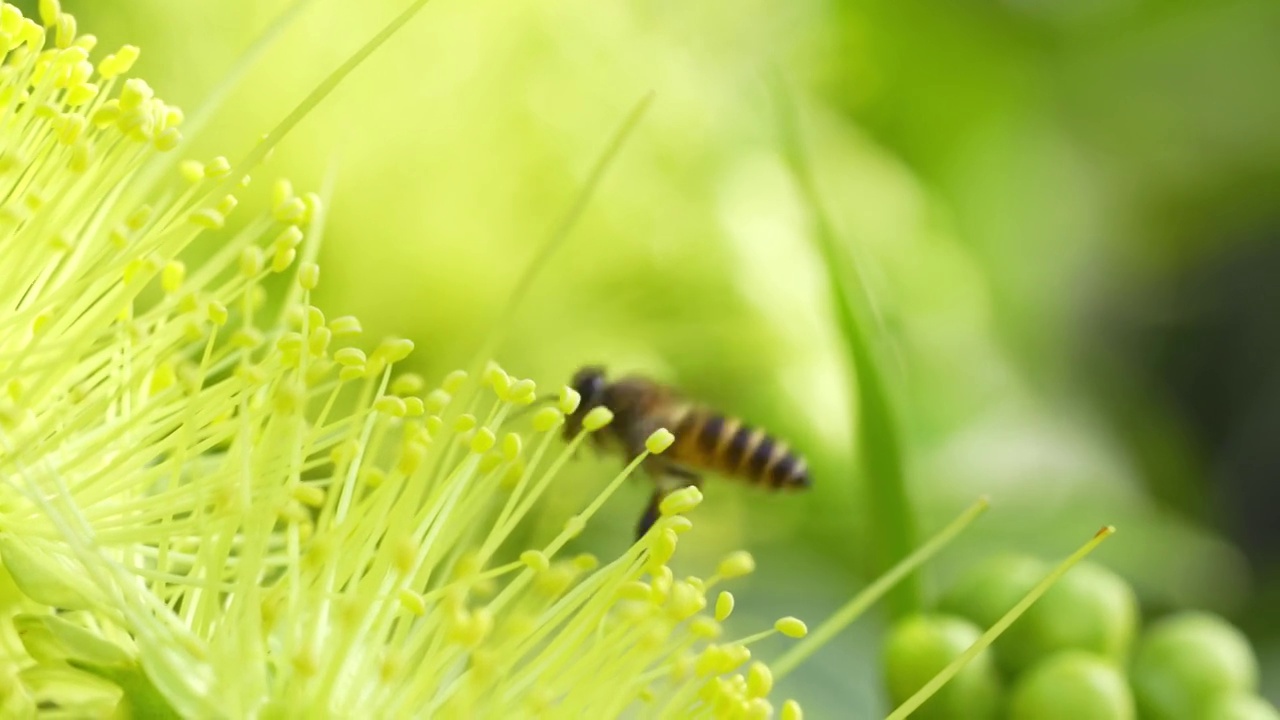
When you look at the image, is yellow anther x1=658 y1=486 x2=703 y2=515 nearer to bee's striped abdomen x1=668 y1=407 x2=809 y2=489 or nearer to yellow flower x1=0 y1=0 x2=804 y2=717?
yellow flower x1=0 y1=0 x2=804 y2=717

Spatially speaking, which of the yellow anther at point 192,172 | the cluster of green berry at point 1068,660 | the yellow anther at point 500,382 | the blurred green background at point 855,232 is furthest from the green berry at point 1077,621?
the yellow anther at point 192,172

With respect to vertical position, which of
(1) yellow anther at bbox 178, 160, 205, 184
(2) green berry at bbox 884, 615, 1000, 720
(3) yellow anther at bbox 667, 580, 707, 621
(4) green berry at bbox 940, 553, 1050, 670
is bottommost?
(1) yellow anther at bbox 178, 160, 205, 184

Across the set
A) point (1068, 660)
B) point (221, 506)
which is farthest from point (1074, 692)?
point (221, 506)

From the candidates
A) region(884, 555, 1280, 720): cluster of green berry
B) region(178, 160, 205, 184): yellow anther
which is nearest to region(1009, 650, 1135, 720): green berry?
region(884, 555, 1280, 720): cluster of green berry

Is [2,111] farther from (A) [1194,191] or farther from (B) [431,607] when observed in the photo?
(A) [1194,191]

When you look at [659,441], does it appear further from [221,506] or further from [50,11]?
[50,11]

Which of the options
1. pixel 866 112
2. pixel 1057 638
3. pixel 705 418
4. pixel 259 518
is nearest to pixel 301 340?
pixel 259 518

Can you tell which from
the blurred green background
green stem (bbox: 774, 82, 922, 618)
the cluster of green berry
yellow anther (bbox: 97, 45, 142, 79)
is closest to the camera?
yellow anther (bbox: 97, 45, 142, 79)
